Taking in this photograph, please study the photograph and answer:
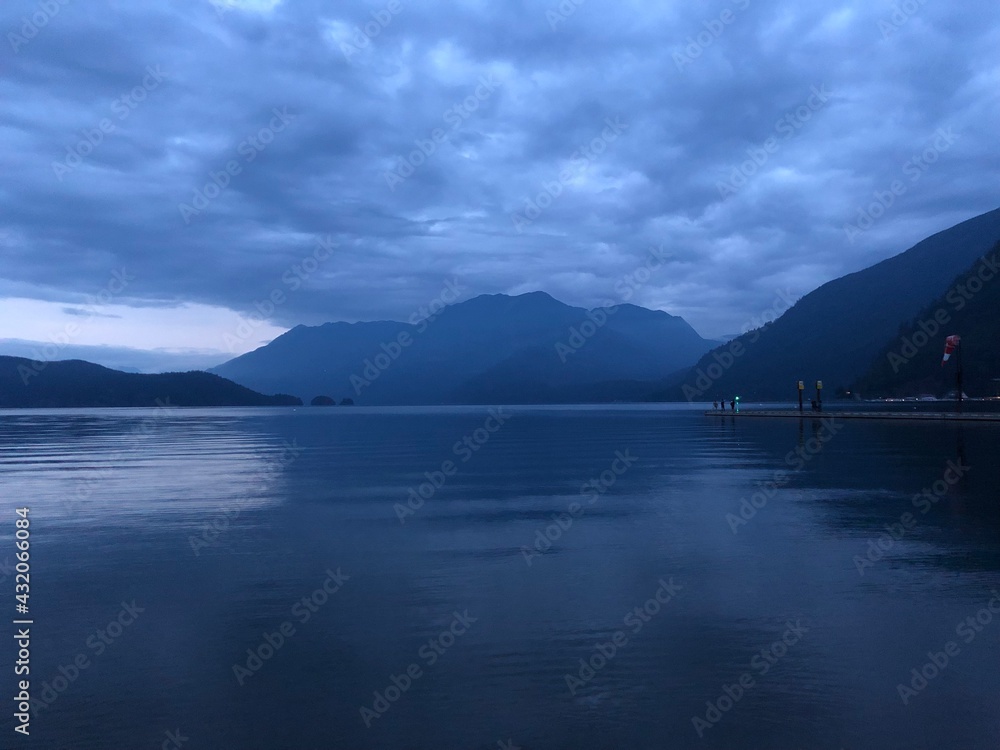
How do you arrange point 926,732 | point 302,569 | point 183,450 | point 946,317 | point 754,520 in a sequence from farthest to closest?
point 946,317, point 183,450, point 754,520, point 302,569, point 926,732

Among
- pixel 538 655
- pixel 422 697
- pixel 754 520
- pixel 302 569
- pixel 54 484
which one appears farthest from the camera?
pixel 54 484

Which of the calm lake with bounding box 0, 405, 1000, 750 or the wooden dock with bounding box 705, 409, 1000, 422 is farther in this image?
the wooden dock with bounding box 705, 409, 1000, 422

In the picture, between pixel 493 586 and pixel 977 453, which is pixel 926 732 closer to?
pixel 493 586

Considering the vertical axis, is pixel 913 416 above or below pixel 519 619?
above

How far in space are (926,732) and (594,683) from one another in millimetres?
3366

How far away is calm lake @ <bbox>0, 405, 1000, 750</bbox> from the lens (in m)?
7.81

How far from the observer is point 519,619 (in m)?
11.1

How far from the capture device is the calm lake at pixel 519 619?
781 cm

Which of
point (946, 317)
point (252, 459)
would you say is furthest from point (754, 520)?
point (946, 317)

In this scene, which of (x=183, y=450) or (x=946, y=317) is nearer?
(x=183, y=450)

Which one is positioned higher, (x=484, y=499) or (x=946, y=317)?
(x=946, y=317)

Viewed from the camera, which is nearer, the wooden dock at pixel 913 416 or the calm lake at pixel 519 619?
the calm lake at pixel 519 619

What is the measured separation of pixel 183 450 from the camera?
4812 centimetres

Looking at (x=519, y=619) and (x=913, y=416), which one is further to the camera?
(x=913, y=416)
